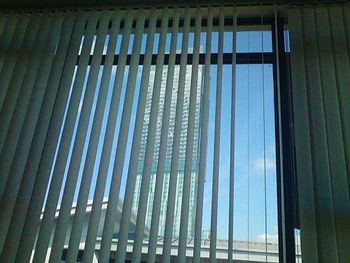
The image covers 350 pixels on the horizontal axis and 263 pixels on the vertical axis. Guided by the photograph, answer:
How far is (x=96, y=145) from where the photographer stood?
2127 millimetres

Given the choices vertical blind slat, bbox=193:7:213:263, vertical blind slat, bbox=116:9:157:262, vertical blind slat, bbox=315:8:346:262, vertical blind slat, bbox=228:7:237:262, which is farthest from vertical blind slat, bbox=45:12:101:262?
vertical blind slat, bbox=315:8:346:262

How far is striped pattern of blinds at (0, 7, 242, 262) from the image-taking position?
1946 millimetres

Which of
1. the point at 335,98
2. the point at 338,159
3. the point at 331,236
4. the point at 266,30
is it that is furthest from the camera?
the point at 266,30

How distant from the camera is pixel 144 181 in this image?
2010 millimetres

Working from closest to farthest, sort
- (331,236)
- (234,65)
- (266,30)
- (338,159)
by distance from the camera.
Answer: (331,236)
(338,159)
(234,65)
(266,30)

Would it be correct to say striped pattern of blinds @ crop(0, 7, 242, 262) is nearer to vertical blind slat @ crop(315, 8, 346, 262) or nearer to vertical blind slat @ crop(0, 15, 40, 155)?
vertical blind slat @ crop(0, 15, 40, 155)

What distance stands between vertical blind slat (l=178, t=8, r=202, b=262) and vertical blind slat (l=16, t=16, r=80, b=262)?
869 millimetres

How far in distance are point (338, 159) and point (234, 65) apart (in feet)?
2.88

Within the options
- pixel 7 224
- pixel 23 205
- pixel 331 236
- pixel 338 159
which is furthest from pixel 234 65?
pixel 7 224

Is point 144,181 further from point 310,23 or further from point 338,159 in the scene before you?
point 310,23

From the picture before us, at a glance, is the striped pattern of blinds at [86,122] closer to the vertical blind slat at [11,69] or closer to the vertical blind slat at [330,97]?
the vertical blind slat at [11,69]

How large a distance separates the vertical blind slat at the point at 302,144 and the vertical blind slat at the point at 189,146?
0.63 m

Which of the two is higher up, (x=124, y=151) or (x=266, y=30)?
(x=266, y=30)

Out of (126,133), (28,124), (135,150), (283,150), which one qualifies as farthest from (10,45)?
(283,150)
